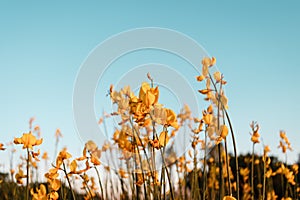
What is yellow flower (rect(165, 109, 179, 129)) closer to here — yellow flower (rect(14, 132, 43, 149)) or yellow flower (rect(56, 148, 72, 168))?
yellow flower (rect(56, 148, 72, 168))

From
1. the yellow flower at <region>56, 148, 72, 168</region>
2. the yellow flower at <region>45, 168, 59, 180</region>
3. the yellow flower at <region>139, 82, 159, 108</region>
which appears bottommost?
the yellow flower at <region>45, 168, 59, 180</region>

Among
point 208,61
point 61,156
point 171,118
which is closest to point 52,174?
point 61,156

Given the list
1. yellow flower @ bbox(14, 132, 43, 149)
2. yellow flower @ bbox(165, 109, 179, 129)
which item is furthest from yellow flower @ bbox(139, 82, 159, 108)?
yellow flower @ bbox(14, 132, 43, 149)

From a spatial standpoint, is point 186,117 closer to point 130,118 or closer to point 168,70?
point 168,70

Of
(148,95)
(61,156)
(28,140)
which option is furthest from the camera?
(28,140)

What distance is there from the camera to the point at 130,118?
5.02 ft

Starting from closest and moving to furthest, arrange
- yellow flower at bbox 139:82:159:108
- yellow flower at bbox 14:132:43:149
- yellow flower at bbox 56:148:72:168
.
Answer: yellow flower at bbox 139:82:159:108, yellow flower at bbox 56:148:72:168, yellow flower at bbox 14:132:43:149

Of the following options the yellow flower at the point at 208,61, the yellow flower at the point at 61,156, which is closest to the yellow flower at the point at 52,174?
the yellow flower at the point at 61,156

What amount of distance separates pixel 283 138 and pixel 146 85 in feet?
7.32

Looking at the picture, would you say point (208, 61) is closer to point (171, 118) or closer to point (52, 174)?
point (171, 118)

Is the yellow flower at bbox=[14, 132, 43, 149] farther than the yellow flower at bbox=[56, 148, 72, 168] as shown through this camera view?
Yes

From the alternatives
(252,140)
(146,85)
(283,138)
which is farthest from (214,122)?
(283,138)

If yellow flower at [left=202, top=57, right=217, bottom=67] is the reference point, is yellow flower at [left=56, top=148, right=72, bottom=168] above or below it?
below

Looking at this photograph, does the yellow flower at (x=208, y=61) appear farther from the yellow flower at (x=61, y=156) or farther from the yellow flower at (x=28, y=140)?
the yellow flower at (x=28, y=140)
